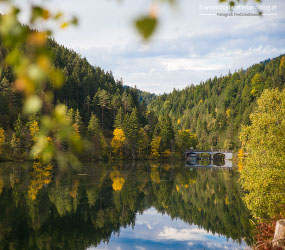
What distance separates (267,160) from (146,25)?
1962 cm

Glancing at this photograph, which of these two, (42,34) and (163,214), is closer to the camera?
(42,34)

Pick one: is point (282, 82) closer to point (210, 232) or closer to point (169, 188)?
point (169, 188)

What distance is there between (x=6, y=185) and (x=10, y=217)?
40.5 feet

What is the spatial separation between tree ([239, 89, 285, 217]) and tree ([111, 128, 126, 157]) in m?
60.2

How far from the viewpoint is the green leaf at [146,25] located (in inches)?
69.4

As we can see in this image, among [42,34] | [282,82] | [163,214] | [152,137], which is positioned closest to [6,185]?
[163,214]

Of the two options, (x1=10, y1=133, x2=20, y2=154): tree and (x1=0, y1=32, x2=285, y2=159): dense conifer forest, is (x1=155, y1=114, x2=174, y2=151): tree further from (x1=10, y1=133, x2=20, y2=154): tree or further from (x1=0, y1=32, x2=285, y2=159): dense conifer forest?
(x1=10, y1=133, x2=20, y2=154): tree

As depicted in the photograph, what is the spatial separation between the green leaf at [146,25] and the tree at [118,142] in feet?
258

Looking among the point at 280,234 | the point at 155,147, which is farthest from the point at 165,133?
the point at 280,234

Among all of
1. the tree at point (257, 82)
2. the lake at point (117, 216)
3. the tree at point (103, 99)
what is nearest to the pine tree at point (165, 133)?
the tree at point (103, 99)

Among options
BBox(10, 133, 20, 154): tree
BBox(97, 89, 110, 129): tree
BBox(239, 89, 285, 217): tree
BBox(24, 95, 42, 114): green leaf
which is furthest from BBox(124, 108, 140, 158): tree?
BBox(24, 95, 42, 114): green leaf

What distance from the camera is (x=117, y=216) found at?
24.3 meters

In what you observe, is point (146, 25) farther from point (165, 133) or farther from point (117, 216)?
point (165, 133)

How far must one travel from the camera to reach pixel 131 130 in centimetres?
8425
